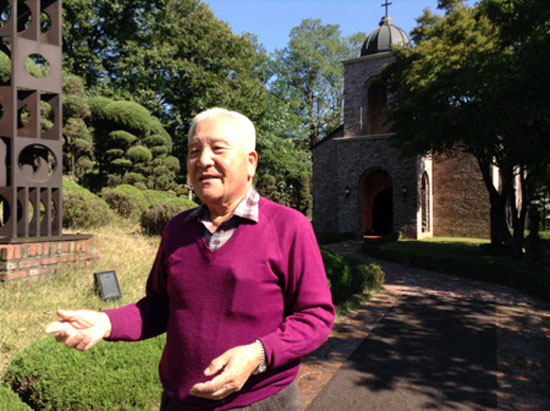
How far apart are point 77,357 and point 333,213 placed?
20.5 metres

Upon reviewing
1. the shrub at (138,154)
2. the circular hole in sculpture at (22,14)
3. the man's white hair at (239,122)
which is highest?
the circular hole in sculpture at (22,14)

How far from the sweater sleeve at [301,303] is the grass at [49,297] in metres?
3.06

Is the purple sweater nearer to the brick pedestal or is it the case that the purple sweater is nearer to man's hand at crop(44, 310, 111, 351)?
man's hand at crop(44, 310, 111, 351)

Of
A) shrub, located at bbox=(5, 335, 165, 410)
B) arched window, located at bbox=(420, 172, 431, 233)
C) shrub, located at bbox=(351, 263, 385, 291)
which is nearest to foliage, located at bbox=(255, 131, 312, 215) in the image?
arched window, located at bbox=(420, 172, 431, 233)

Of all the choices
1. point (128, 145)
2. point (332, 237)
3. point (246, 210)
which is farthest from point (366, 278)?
point (128, 145)

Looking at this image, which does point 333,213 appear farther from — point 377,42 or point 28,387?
point 28,387

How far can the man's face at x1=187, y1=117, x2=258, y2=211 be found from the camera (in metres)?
1.59

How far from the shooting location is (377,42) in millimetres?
21406

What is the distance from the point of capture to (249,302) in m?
1.50

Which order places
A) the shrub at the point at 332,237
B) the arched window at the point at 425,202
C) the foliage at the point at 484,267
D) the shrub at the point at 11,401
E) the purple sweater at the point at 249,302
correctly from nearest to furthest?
the purple sweater at the point at 249,302 → the shrub at the point at 11,401 → the foliage at the point at 484,267 → the shrub at the point at 332,237 → the arched window at the point at 425,202

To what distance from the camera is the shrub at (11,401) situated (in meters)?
2.79

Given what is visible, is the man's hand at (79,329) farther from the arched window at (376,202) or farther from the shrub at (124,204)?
the arched window at (376,202)

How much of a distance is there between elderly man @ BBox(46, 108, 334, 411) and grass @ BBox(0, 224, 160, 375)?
2569 mm

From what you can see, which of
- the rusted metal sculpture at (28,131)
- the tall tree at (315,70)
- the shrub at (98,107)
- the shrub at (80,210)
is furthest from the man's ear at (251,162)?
the tall tree at (315,70)
